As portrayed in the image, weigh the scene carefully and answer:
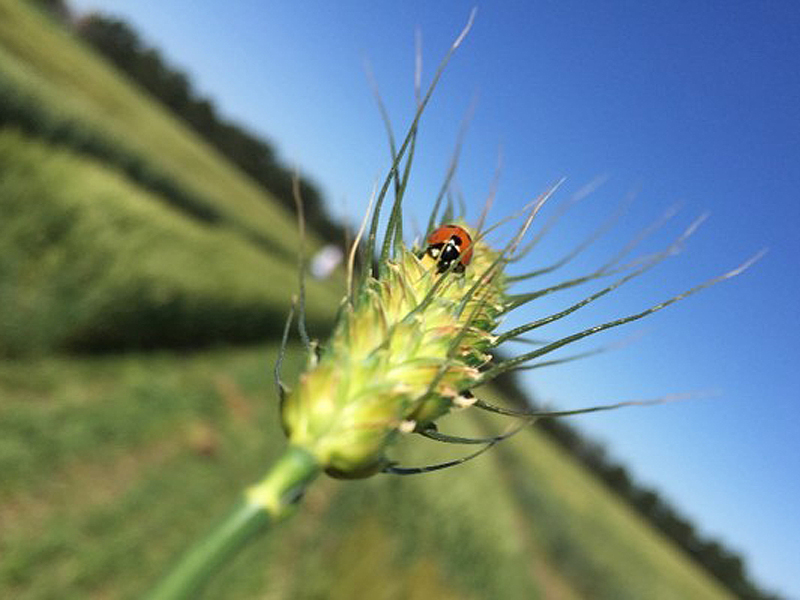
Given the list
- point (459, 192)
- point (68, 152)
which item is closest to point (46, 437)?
point (68, 152)

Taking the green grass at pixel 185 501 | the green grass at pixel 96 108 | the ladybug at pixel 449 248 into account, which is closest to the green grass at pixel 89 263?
the green grass at pixel 185 501

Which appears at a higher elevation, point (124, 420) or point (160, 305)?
point (160, 305)

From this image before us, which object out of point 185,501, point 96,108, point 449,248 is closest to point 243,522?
point 449,248

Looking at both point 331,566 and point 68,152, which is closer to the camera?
point 331,566

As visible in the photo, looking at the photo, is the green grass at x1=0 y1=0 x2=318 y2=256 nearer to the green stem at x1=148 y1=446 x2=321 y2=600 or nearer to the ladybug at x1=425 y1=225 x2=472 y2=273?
the ladybug at x1=425 y1=225 x2=472 y2=273

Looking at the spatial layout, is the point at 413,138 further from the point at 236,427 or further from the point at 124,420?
the point at 236,427

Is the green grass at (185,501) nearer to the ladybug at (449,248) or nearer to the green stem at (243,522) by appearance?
the ladybug at (449,248)

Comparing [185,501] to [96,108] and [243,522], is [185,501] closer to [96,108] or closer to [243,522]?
[243,522]
